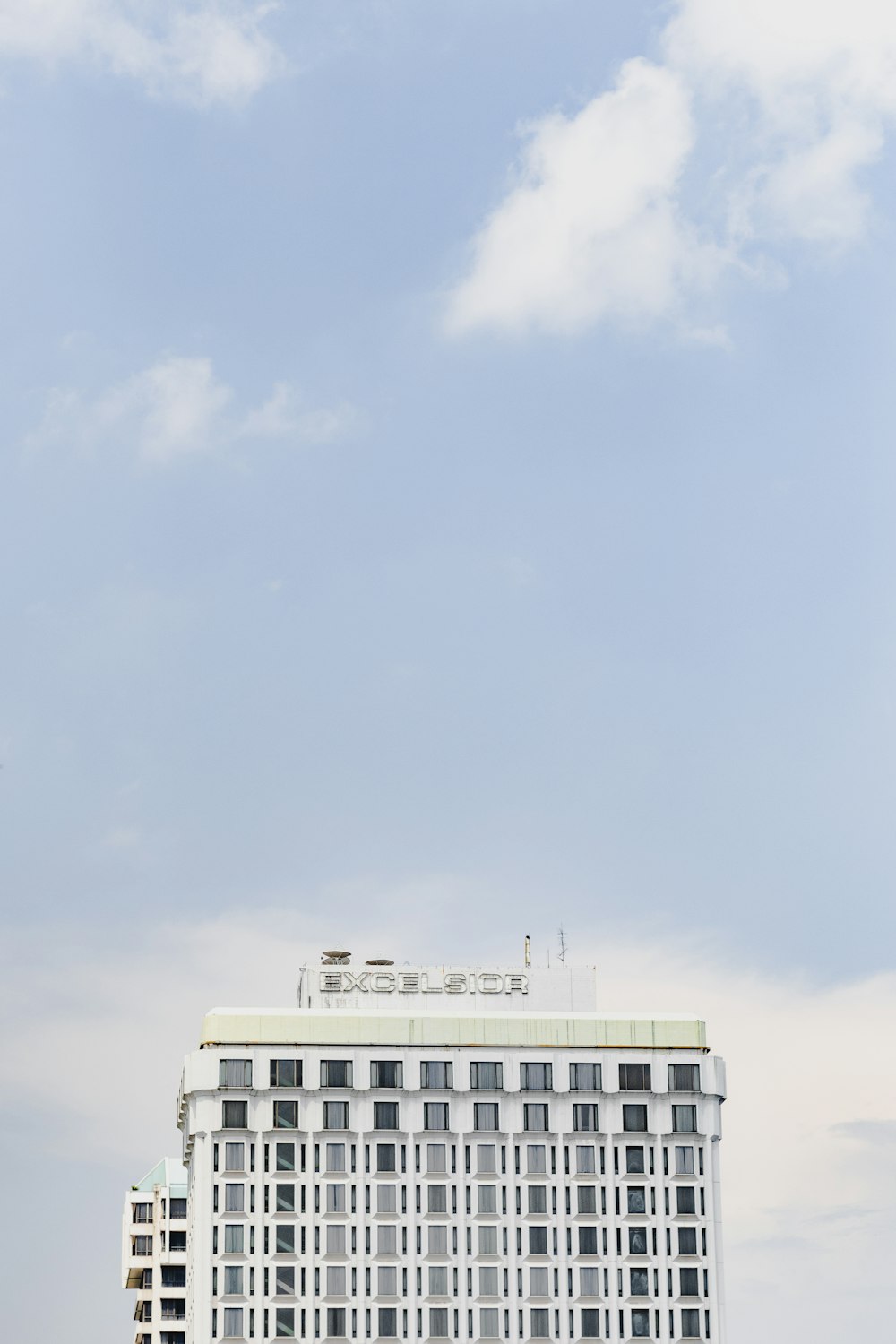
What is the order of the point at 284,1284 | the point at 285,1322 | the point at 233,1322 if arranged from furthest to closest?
the point at 284,1284 → the point at 285,1322 → the point at 233,1322

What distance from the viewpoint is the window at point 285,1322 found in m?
197

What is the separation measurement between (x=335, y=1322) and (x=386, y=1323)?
4929mm

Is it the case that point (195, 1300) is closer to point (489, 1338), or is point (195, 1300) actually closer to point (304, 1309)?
point (304, 1309)

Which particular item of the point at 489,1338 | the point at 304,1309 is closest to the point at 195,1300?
the point at 304,1309

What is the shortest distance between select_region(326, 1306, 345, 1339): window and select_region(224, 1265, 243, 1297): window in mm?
8779

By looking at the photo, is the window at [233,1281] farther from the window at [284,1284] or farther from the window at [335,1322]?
the window at [335,1322]

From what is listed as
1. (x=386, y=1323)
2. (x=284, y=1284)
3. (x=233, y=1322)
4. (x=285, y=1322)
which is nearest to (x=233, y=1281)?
(x=233, y=1322)

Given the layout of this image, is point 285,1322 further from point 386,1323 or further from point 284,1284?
point 386,1323

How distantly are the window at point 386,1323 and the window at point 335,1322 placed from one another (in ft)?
11.1

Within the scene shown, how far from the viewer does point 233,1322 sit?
648ft

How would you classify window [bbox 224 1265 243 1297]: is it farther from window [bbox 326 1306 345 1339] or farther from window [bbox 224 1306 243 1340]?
window [bbox 326 1306 345 1339]

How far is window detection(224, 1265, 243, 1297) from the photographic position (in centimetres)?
19875

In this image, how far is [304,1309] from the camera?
19850cm

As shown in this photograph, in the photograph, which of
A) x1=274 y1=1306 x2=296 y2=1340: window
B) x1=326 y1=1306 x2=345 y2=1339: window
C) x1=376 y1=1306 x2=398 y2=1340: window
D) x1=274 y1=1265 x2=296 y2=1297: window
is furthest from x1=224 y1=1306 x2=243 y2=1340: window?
x1=376 y1=1306 x2=398 y2=1340: window
